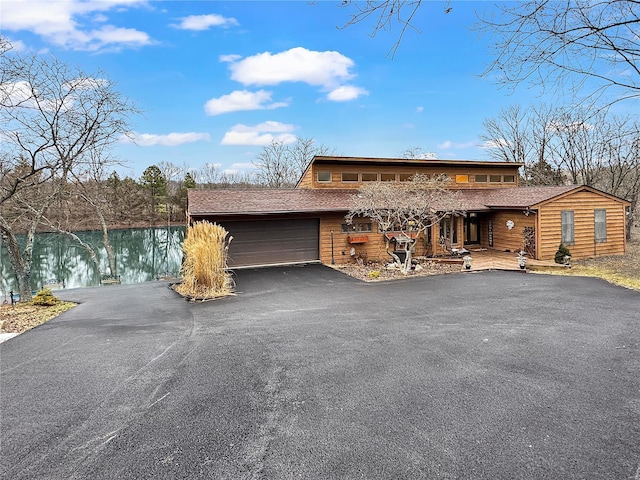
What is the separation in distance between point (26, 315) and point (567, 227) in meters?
16.8

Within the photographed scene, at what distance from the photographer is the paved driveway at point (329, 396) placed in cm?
234

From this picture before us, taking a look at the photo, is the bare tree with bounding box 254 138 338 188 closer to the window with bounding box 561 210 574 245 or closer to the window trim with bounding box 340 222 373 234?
the window trim with bounding box 340 222 373 234

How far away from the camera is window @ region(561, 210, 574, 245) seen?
13508mm

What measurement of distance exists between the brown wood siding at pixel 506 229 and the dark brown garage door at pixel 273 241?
8007 millimetres

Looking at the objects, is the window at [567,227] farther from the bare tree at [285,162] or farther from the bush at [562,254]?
the bare tree at [285,162]

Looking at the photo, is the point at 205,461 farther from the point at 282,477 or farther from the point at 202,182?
the point at 202,182

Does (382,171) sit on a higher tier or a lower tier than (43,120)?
lower

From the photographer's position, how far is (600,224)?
1424cm

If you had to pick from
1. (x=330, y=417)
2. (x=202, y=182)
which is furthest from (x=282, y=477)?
(x=202, y=182)

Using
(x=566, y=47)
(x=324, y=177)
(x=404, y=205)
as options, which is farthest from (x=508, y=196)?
(x=566, y=47)

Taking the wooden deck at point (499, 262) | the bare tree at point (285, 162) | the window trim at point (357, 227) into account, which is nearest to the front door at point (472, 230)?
the wooden deck at point (499, 262)

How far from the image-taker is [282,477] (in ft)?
7.17

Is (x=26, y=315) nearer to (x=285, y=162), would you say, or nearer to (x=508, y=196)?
(x=508, y=196)

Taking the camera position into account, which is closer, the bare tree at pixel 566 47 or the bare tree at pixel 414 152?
the bare tree at pixel 566 47
